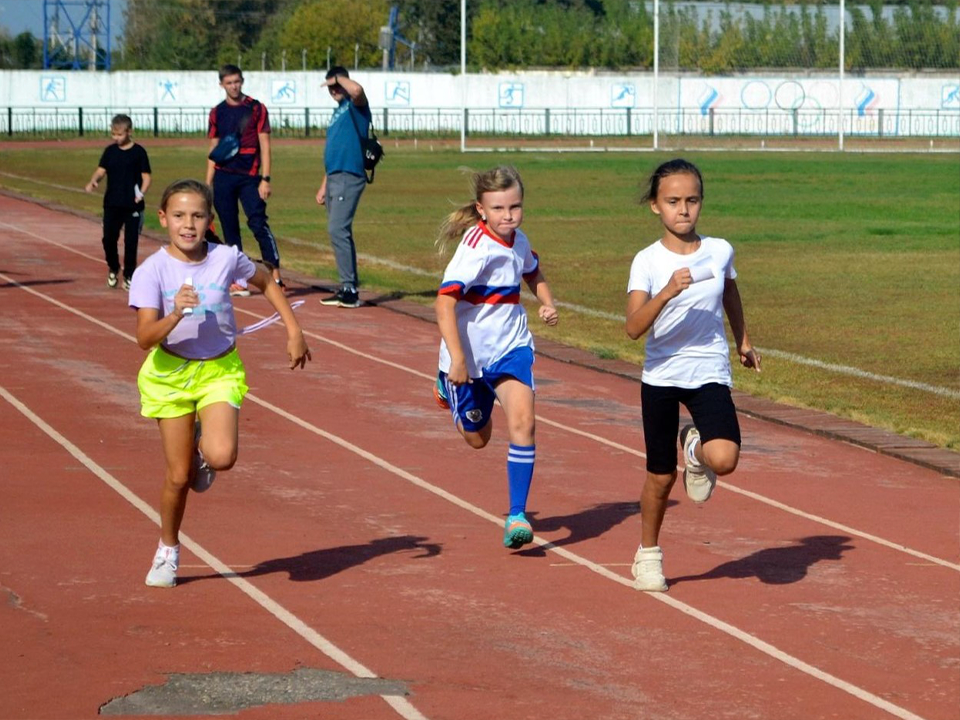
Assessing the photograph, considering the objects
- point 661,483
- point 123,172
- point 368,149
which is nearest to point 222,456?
point 661,483

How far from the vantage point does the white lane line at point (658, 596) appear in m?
5.62

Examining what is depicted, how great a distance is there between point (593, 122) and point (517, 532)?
63.5 m

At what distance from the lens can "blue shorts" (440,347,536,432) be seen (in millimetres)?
7297

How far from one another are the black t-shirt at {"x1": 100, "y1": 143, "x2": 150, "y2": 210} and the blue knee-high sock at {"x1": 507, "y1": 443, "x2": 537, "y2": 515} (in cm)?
1012

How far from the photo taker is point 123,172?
16625mm

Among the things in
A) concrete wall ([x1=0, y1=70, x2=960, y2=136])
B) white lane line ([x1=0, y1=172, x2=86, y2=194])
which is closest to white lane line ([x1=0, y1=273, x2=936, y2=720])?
Answer: white lane line ([x1=0, y1=172, x2=86, y2=194])

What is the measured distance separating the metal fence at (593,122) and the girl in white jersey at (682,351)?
193 feet

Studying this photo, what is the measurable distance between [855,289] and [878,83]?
5214 cm

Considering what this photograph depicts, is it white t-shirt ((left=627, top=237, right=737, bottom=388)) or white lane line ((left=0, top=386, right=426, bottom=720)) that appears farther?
white t-shirt ((left=627, top=237, right=737, bottom=388))

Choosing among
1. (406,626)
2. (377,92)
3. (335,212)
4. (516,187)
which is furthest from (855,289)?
(377,92)

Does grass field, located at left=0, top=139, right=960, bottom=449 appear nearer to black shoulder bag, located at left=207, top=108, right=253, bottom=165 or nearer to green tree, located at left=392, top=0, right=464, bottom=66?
black shoulder bag, located at left=207, top=108, right=253, bottom=165

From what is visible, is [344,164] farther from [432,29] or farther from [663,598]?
[432,29]

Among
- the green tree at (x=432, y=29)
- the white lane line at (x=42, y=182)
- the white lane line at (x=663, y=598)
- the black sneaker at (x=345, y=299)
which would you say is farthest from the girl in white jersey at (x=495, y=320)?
the green tree at (x=432, y=29)

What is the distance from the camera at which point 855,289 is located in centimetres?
1764
